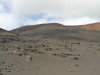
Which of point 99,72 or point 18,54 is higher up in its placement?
point 18,54

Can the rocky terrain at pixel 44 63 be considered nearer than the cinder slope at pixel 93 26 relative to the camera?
Yes

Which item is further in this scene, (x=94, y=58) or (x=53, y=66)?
(x=94, y=58)

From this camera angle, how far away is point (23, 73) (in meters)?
4.00

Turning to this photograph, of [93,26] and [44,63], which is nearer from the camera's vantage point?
[44,63]

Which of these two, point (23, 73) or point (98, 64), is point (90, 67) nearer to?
point (98, 64)

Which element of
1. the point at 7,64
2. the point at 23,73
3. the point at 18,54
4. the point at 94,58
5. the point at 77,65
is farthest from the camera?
the point at 94,58

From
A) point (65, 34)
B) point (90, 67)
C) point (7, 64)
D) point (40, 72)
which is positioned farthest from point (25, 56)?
point (65, 34)

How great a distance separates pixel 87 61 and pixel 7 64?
208 cm

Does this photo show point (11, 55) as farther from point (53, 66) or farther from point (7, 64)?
point (53, 66)

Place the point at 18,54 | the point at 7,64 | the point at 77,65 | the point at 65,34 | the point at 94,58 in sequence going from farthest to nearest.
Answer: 1. the point at 65,34
2. the point at 94,58
3. the point at 18,54
4. the point at 77,65
5. the point at 7,64

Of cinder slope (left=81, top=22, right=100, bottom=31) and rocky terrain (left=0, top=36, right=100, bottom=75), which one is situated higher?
cinder slope (left=81, top=22, right=100, bottom=31)

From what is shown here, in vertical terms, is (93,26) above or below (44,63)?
above

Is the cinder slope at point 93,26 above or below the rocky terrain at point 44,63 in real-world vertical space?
above

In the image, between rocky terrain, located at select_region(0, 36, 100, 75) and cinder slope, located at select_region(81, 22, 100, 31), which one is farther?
cinder slope, located at select_region(81, 22, 100, 31)
